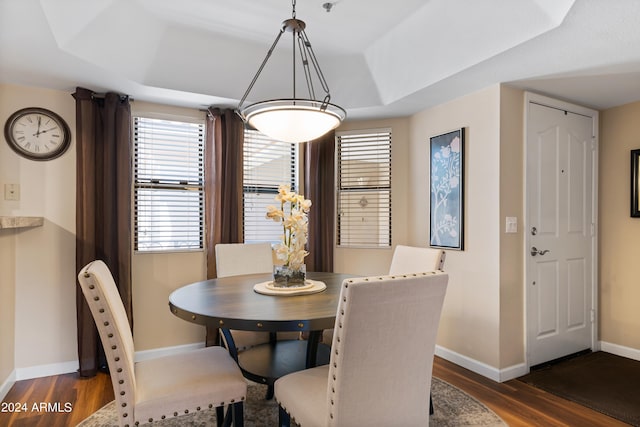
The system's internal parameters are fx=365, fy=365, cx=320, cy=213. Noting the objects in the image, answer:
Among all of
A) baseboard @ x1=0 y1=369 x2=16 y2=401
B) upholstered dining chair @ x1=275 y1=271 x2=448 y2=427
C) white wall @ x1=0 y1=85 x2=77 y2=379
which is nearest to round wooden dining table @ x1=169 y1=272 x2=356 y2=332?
upholstered dining chair @ x1=275 y1=271 x2=448 y2=427

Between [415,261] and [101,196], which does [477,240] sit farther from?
[101,196]

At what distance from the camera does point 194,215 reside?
340 cm

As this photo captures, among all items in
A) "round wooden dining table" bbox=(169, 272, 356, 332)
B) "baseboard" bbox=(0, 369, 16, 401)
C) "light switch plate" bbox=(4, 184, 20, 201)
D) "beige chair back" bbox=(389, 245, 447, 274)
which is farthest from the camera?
"light switch plate" bbox=(4, 184, 20, 201)

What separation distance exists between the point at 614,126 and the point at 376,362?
348 centimetres

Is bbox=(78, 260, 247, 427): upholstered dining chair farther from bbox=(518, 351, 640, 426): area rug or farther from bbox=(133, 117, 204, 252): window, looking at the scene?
bbox=(518, 351, 640, 426): area rug

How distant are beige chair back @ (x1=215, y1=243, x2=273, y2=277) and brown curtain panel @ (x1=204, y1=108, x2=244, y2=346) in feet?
1.17

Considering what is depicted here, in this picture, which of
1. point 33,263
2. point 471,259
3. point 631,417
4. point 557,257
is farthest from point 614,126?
point 33,263

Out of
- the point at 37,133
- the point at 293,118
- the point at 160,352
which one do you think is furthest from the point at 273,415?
the point at 37,133

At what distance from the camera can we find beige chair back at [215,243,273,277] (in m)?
2.90

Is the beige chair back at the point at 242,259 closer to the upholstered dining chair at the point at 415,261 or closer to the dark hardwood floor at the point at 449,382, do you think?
the upholstered dining chair at the point at 415,261

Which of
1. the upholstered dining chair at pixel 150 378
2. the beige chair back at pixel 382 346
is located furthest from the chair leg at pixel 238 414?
the beige chair back at pixel 382 346

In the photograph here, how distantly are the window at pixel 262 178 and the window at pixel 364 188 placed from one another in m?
0.54

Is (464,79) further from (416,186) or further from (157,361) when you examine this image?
(157,361)

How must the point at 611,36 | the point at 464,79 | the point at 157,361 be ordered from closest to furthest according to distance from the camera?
1. the point at 157,361
2. the point at 611,36
3. the point at 464,79
